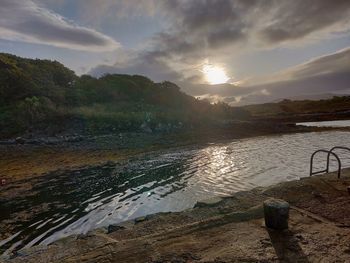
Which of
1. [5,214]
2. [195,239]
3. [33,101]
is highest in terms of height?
[33,101]

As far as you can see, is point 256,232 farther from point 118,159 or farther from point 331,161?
point 118,159

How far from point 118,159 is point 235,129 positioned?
922 inches

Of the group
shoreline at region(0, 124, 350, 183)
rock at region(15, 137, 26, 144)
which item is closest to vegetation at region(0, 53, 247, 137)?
rock at region(15, 137, 26, 144)

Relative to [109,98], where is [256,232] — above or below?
below

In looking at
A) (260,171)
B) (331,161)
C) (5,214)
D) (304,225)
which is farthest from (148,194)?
(331,161)

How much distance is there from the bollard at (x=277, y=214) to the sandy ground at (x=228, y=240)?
0.16m

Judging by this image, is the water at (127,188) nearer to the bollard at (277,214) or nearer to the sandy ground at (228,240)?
the sandy ground at (228,240)

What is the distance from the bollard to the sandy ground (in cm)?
16

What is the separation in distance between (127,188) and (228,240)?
385 inches

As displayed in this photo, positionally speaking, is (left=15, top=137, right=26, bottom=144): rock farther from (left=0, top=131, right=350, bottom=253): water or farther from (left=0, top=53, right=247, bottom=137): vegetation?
(left=0, top=131, right=350, bottom=253): water

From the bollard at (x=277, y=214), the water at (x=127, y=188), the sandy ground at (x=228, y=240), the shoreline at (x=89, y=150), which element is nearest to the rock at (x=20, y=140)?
the shoreline at (x=89, y=150)

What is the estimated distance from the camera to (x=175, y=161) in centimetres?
2288

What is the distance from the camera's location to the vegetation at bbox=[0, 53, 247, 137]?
3691 cm

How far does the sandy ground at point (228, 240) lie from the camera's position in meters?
6.23
